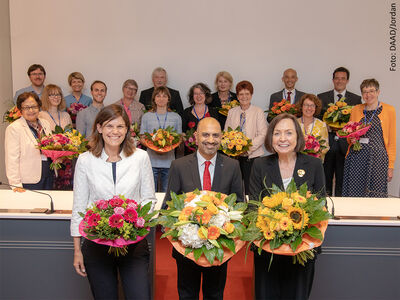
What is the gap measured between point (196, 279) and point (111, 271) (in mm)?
579

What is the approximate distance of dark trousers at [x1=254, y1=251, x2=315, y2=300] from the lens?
2352 mm

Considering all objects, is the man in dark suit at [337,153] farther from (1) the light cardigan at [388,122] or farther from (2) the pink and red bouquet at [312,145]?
(2) the pink and red bouquet at [312,145]

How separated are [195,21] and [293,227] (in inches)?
224

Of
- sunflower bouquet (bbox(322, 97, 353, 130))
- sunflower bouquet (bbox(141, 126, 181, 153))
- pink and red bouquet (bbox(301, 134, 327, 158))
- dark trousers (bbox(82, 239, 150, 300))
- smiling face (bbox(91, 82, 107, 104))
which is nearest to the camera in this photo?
dark trousers (bbox(82, 239, 150, 300))

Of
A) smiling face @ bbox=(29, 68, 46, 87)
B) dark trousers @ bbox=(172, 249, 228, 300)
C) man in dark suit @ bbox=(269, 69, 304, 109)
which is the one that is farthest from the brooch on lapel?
smiling face @ bbox=(29, 68, 46, 87)

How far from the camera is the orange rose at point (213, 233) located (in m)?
1.97

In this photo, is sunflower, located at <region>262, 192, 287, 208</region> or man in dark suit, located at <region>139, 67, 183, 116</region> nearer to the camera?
sunflower, located at <region>262, 192, 287, 208</region>

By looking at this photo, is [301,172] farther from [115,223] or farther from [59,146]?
[59,146]

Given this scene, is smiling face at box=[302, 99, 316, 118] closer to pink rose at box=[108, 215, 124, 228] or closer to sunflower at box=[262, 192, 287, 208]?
sunflower at box=[262, 192, 287, 208]

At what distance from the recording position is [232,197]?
2246 mm

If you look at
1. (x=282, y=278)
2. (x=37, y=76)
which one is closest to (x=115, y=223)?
(x=282, y=278)

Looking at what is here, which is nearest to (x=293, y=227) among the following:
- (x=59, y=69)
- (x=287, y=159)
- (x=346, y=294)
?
(x=287, y=159)

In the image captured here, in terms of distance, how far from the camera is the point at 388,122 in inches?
187

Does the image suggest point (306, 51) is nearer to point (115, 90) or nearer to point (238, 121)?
point (238, 121)
